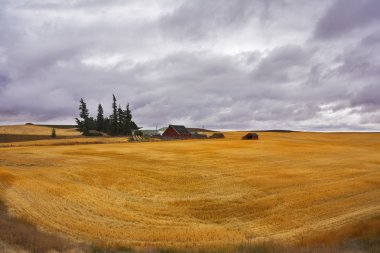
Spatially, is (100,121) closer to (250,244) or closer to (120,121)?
(120,121)

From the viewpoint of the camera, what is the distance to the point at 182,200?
69.3 feet

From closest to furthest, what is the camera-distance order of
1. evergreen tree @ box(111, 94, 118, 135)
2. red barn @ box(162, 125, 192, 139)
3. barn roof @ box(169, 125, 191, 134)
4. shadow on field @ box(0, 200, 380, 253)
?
shadow on field @ box(0, 200, 380, 253), red barn @ box(162, 125, 192, 139), barn roof @ box(169, 125, 191, 134), evergreen tree @ box(111, 94, 118, 135)

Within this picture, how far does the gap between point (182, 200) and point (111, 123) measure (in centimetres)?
7400

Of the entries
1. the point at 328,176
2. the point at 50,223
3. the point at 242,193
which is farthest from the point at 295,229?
the point at 328,176

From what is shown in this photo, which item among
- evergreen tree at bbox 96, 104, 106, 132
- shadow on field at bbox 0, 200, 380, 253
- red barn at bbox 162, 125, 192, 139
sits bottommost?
shadow on field at bbox 0, 200, 380, 253

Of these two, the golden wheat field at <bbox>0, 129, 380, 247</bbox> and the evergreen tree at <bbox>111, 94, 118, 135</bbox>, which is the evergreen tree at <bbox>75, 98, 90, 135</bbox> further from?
the golden wheat field at <bbox>0, 129, 380, 247</bbox>

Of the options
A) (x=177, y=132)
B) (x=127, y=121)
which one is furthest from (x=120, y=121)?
(x=177, y=132)

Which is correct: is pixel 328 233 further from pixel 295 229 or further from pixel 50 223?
pixel 50 223

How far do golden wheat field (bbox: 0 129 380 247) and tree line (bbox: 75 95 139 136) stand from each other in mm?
58661

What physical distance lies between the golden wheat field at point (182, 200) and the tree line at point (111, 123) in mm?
58661

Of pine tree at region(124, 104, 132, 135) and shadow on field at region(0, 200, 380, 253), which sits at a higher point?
pine tree at region(124, 104, 132, 135)

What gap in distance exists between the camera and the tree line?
91.0m

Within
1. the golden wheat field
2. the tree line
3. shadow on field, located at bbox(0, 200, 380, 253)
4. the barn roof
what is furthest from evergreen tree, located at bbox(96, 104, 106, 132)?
shadow on field, located at bbox(0, 200, 380, 253)


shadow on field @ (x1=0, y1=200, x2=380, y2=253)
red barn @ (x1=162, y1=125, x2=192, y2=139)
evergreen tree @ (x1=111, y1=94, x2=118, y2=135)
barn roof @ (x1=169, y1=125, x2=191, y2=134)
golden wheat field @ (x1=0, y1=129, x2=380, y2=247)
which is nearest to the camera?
shadow on field @ (x1=0, y1=200, x2=380, y2=253)
